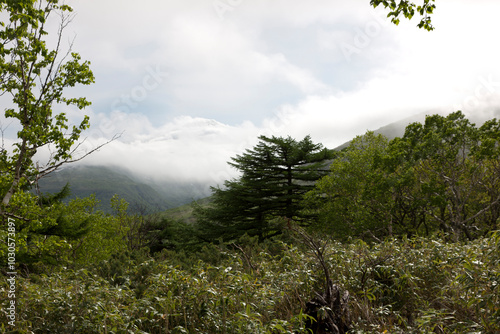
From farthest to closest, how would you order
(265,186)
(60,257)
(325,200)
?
(265,186) < (325,200) < (60,257)

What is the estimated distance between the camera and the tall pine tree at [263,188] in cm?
2945

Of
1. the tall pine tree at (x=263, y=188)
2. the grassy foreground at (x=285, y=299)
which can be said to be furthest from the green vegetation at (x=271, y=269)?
the tall pine tree at (x=263, y=188)

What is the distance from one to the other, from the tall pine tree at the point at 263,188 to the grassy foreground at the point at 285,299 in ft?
74.5

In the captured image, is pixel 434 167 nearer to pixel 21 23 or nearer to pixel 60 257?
pixel 21 23

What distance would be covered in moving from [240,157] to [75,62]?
23559 millimetres

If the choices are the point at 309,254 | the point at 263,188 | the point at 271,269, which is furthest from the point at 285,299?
the point at 263,188

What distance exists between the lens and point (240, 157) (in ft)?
101

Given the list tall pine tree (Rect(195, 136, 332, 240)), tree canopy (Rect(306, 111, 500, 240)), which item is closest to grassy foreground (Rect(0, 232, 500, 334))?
tree canopy (Rect(306, 111, 500, 240))

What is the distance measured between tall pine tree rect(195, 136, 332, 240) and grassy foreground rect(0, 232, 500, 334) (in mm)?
22722

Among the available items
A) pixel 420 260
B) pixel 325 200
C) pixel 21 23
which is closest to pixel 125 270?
pixel 21 23

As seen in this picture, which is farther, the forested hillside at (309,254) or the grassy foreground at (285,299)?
the forested hillside at (309,254)

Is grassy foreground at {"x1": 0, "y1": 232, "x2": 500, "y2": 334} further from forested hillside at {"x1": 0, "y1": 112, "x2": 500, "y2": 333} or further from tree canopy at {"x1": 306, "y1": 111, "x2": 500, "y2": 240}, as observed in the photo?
tree canopy at {"x1": 306, "y1": 111, "x2": 500, "y2": 240}

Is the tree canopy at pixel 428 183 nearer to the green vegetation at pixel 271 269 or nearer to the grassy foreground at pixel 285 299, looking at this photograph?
the green vegetation at pixel 271 269

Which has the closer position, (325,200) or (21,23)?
(21,23)
